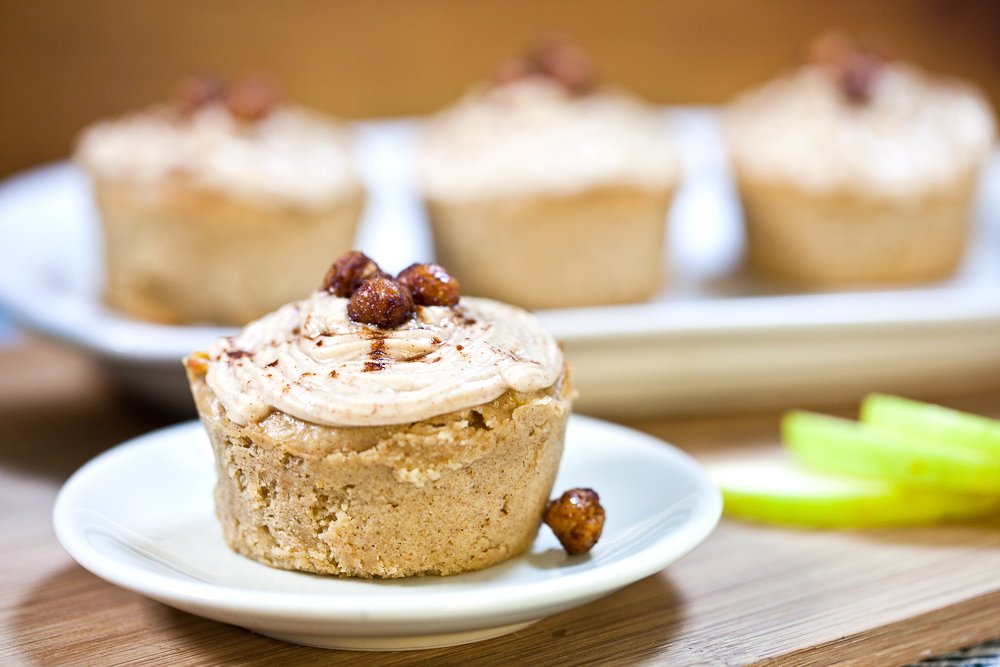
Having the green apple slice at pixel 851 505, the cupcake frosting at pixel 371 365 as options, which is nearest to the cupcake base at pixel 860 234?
the green apple slice at pixel 851 505

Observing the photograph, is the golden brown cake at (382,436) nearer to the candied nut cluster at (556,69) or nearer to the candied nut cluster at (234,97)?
the candied nut cluster at (234,97)

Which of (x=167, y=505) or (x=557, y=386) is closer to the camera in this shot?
(x=557, y=386)

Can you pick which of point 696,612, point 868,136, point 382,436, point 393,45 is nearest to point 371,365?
point 382,436

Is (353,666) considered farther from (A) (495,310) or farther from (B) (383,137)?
(B) (383,137)

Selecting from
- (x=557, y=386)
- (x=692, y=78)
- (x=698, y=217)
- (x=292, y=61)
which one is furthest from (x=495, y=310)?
(x=692, y=78)

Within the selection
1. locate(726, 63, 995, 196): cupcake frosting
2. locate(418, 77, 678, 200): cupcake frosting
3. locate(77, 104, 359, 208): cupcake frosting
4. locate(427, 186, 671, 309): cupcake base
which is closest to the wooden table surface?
locate(77, 104, 359, 208): cupcake frosting

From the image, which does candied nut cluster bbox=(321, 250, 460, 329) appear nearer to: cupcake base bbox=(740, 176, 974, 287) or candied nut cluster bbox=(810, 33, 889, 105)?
cupcake base bbox=(740, 176, 974, 287)

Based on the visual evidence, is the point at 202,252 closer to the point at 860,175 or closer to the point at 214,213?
the point at 214,213
